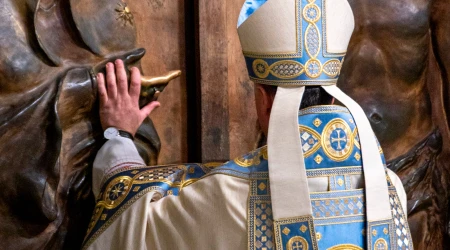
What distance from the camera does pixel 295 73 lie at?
5.90 ft

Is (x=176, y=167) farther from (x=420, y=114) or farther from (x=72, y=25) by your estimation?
(x=420, y=114)

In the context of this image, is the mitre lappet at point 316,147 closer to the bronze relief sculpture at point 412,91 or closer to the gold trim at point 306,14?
the gold trim at point 306,14

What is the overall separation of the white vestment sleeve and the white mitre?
1.23 ft

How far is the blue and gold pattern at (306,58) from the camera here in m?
1.80

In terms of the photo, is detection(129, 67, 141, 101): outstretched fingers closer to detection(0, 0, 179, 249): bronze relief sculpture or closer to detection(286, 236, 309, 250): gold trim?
detection(0, 0, 179, 249): bronze relief sculpture

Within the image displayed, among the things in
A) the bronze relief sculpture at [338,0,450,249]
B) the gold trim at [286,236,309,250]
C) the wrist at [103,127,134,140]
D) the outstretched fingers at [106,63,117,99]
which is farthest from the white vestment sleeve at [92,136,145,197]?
the bronze relief sculpture at [338,0,450,249]

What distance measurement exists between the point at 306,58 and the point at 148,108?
54 centimetres

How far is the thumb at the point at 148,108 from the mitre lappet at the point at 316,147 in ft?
1.31

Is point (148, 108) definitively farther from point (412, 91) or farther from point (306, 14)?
point (412, 91)

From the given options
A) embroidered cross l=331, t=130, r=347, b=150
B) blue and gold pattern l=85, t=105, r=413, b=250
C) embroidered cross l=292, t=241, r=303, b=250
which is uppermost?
embroidered cross l=331, t=130, r=347, b=150

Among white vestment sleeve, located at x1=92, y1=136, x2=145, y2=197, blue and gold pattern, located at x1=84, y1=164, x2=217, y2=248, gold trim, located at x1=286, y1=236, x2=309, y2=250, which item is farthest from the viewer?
white vestment sleeve, located at x1=92, y1=136, x2=145, y2=197

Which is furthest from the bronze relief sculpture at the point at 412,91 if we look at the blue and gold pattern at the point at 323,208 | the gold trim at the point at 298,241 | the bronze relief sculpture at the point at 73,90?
the gold trim at the point at 298,241

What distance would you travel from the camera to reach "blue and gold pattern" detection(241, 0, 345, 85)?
5.91 feet

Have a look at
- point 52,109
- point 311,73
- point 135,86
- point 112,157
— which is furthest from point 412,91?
point 52,109
